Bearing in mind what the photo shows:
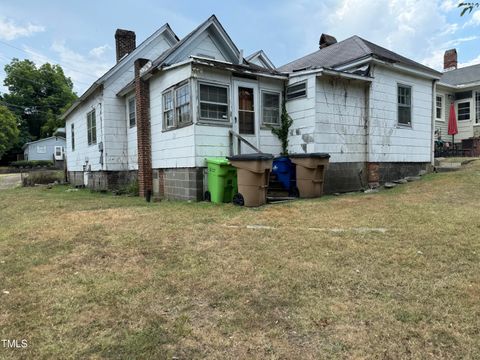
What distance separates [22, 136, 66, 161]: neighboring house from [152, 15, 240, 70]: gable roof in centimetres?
3990

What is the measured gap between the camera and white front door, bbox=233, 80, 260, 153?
9734 millimetres

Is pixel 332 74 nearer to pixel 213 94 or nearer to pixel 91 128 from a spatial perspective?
pixel 213 94

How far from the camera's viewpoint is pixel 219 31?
12.0 m

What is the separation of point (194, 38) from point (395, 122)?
7.03 meters

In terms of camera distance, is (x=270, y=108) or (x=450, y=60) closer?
(x=270, y=108)

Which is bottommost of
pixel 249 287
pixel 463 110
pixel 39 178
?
pixel 249 287

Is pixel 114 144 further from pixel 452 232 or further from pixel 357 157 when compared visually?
pixel 452 232

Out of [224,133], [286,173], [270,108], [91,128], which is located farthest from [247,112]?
[91,128]

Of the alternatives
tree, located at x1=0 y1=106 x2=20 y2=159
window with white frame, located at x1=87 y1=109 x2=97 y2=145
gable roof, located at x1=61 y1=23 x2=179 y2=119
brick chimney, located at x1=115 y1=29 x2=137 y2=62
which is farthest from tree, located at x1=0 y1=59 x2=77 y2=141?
gable roof, located at x1=61 y1=23 x2=179 y2=119

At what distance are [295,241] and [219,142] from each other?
5.00m

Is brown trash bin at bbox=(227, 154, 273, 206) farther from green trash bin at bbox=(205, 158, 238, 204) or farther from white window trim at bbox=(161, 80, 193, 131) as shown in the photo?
white window trim at bbox=(161, 80, 193, 131)

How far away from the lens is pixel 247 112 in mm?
10039

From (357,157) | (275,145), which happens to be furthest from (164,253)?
(357,157)

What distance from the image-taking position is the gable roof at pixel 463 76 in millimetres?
18705
